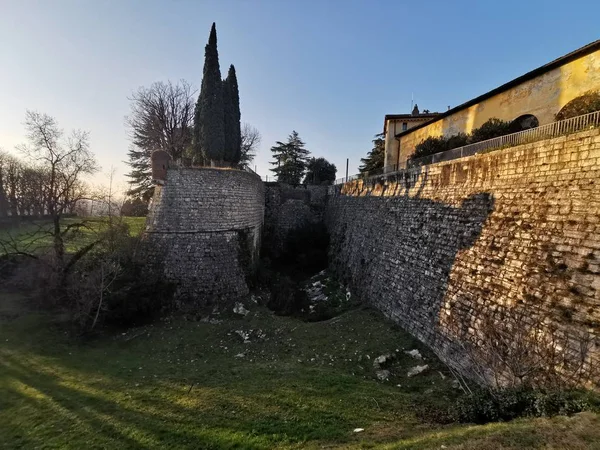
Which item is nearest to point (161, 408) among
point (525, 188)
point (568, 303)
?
point (568, 303)

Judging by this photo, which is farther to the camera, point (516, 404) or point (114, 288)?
point (114, 288)

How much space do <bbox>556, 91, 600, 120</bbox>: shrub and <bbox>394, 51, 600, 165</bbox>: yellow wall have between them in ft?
3.14

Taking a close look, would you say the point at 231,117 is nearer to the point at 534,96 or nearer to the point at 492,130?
the point at 492,130

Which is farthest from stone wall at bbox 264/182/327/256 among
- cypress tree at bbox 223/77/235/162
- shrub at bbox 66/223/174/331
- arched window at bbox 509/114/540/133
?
arched window at bbox 509/114/540/133

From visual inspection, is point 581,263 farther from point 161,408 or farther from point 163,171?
point 163,171

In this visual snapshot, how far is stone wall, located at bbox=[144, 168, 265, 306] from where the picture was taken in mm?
14570

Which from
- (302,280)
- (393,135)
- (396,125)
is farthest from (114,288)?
(396,125)

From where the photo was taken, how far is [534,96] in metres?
12.2

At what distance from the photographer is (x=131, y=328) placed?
12.9 metres

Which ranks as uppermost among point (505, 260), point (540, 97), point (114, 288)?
point (540, 97)

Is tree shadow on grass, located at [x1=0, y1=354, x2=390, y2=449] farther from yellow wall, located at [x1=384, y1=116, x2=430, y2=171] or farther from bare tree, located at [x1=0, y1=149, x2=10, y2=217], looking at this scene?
bare tree, located at [x1=0, y1=149, x2=10, y2=217]

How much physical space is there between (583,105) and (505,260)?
5.86m

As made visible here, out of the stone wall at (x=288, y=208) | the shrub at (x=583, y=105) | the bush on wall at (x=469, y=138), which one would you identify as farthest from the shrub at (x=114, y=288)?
the shrub at (x=583, y=105)

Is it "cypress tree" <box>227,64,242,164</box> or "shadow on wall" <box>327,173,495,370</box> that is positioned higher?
"cypress tree" <box>227,64,242,164</box>
